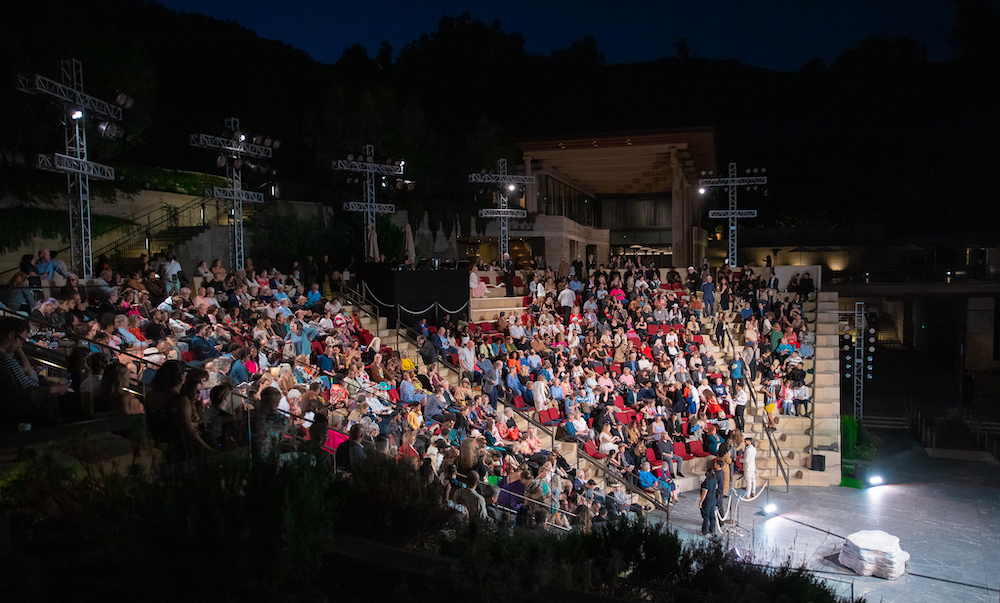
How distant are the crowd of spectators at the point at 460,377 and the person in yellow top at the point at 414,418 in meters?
0.05

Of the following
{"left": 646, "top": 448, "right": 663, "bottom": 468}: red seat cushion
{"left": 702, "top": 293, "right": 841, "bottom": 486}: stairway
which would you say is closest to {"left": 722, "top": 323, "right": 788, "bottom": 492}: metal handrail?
{"left": 702, "top": 293, "right": 841, "bottom": 486}: stairway

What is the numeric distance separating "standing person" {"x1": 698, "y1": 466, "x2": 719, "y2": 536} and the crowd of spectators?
0.05m

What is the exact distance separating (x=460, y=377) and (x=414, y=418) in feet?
12.3

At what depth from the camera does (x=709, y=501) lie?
9898 mm

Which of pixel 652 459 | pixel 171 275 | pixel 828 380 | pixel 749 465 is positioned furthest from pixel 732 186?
pixel 171 275

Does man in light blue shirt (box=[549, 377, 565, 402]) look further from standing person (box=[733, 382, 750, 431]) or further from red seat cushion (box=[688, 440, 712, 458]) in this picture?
standing person (box=[733, 382, 750, 431])

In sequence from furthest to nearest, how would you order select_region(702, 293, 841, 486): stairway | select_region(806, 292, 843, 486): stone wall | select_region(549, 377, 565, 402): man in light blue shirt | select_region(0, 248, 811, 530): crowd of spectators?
select_region(806, 292, 843, 486): stone wall
select_region(702, 293, 841, 486): stairway
select_region(549, 377, 565, 402): man in light blue shirt
select_region(0, 248, 811, 530): crowd of spectators

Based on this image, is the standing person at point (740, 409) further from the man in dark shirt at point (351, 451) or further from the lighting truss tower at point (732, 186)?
the man in dark shirt at point (351, 451)

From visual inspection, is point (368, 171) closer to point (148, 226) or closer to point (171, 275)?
point (171, 275)

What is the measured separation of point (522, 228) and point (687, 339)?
39.0 ft

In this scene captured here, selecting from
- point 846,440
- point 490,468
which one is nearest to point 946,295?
point 846,440

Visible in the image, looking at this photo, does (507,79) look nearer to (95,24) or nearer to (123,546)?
(95,24)

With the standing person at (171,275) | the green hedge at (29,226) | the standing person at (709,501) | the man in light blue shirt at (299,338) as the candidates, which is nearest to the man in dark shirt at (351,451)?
the man in light blue shirt at (299,338)

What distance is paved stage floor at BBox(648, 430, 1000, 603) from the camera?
815 cm
